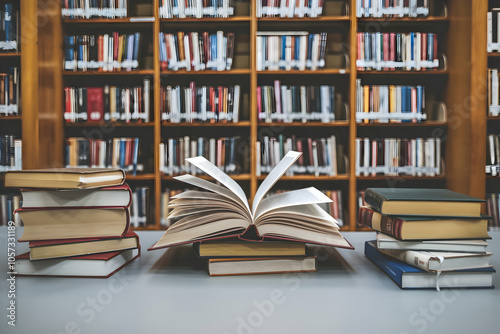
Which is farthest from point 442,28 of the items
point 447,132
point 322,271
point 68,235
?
point 68,235

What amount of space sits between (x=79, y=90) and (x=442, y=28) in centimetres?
272

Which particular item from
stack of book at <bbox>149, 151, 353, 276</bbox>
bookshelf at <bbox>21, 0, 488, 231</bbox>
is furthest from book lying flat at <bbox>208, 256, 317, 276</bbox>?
bookshelf at <bbox>21, 0, 488, 231</bbox>

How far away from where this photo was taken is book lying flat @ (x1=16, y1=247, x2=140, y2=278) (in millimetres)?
730

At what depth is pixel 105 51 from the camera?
307 centimetres

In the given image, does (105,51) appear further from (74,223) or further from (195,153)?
(74,223)

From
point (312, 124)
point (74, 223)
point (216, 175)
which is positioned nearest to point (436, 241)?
point (216, 175)

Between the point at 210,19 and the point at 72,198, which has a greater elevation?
the point at 210,19

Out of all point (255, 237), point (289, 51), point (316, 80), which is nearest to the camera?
point (255, 237)

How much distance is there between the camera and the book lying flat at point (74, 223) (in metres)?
0.74

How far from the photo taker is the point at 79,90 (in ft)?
10.2

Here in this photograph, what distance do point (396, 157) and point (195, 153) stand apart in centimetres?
143

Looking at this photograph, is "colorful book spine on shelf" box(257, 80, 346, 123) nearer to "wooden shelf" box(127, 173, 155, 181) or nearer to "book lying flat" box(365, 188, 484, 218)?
"wooden shelf" box(127, 173, 155, 181)

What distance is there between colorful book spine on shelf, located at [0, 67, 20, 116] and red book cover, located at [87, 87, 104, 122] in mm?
467

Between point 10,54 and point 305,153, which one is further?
point 305,153
